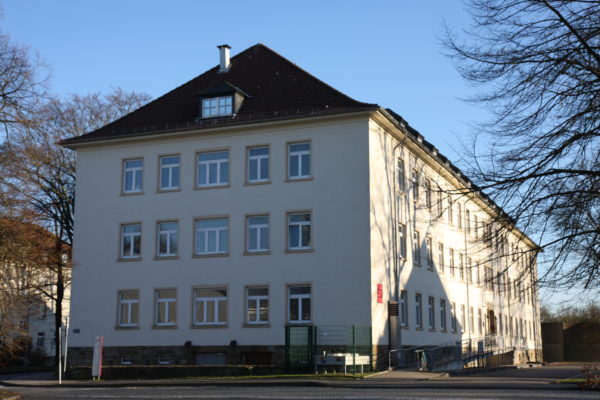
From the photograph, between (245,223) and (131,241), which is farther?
(131,241)

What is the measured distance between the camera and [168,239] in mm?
34219

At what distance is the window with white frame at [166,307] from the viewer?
110 ft

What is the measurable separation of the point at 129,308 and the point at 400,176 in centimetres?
1325

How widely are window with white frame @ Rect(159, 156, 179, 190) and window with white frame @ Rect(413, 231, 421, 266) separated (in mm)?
11285

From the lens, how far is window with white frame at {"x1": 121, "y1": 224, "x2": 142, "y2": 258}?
34.7 m

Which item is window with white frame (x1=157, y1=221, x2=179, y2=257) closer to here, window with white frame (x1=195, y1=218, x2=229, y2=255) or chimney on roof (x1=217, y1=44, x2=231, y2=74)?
window with white frame (x1=195, y1=218, x2=229, y2=255)

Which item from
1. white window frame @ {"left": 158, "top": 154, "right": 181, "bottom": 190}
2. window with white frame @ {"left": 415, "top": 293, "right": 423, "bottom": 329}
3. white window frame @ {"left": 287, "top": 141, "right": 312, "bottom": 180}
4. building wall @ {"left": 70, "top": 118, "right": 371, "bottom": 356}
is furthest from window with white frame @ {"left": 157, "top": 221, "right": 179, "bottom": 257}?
window with white frame @ {"left": 415, "top": 293, "right": 423, "bottom": 329}

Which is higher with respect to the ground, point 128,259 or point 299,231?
point 299,231

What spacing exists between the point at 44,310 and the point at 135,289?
704 inches

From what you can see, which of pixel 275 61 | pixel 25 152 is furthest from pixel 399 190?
pixel 25 152

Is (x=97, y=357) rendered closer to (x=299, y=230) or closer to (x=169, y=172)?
(x=299, y=230)

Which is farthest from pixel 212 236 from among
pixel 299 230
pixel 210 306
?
A: pixel 299 230

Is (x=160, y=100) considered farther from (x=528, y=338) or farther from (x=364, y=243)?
(x=528, y=338)

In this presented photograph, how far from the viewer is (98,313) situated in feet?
113
